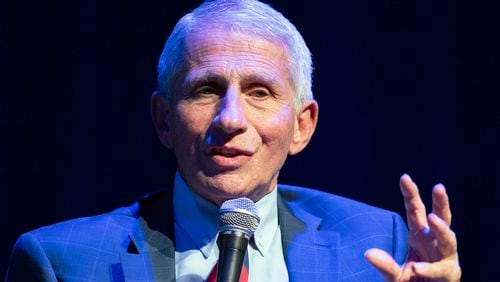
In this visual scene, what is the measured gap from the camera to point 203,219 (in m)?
2.58

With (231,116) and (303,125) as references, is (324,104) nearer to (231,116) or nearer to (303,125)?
(303,125)

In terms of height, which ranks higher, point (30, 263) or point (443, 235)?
point (443, 235)

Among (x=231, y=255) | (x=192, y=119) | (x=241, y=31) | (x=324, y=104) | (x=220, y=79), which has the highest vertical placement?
(x=241, y=31)

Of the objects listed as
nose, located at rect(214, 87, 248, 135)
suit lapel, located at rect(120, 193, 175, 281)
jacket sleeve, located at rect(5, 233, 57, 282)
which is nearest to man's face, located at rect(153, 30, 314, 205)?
nose, located at rect(214, 87, 248, 135)

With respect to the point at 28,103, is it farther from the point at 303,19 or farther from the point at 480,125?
the point at 480,125

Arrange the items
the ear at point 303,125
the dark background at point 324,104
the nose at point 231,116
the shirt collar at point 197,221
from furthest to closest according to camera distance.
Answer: the dark background at point 324,104
the ear at point 303,125
the shirt collar at point 197,221
the nose at point 231,116

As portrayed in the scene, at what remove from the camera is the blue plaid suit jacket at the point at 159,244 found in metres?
2.44

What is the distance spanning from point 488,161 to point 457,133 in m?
0.15

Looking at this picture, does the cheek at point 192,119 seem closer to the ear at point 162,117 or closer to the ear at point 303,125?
the ear at point 162,117

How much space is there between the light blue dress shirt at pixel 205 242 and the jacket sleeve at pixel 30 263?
35 cm

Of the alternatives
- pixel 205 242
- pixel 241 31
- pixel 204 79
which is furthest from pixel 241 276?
pixel 241 31

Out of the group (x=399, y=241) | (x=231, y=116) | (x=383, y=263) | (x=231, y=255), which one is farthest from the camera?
(x=399, y=241)

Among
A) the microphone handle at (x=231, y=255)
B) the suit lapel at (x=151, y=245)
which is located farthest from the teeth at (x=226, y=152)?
the microphone handle at (x=231, y=255)

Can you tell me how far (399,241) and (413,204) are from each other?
59cm
